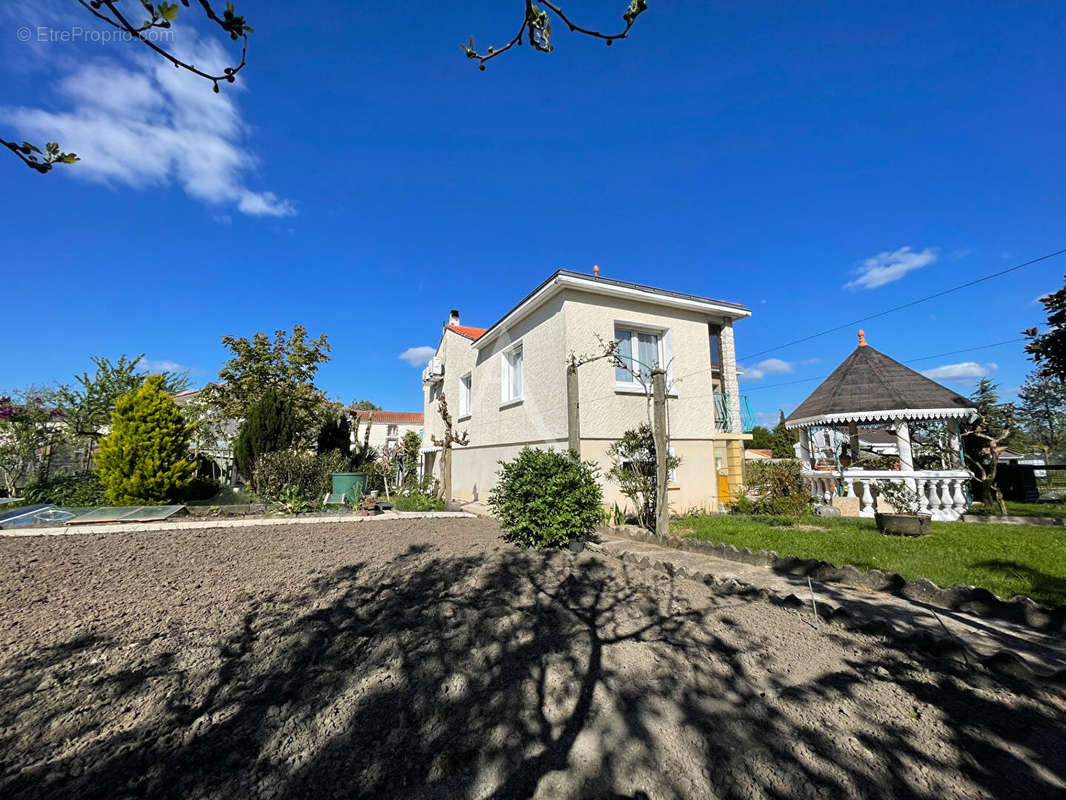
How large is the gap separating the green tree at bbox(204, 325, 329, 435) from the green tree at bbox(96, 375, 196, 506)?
4922 mm

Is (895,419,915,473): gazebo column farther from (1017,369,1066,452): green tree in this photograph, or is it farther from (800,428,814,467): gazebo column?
(1017,369,1066,452): green tree

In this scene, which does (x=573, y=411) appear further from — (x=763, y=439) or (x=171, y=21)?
(x=763, y=439)

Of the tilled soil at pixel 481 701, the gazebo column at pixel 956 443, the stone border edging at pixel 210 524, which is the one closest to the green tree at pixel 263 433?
the stone border edging at pixel 210 524

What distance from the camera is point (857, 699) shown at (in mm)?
2314

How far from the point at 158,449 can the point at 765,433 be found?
3468 cm

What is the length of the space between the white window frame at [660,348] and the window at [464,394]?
5872mm

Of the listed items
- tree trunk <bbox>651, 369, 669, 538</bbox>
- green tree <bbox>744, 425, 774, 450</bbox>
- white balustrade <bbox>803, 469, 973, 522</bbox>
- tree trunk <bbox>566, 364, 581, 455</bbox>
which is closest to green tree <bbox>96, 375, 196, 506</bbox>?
tree trunk <bbox>566, 364, 581, 455</bbox>

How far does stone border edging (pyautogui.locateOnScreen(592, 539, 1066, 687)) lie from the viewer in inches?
95.9

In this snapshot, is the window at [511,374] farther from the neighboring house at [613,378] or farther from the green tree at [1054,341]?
the green tree at [1054,341]

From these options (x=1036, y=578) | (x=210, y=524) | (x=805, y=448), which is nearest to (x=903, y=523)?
(x=1036, y=578)

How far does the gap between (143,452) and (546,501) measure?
9.03 meters

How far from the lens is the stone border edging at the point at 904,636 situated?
2436 mm

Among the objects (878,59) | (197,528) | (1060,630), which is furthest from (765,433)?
(197,528)

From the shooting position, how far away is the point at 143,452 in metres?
8.92
